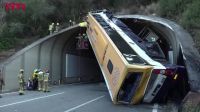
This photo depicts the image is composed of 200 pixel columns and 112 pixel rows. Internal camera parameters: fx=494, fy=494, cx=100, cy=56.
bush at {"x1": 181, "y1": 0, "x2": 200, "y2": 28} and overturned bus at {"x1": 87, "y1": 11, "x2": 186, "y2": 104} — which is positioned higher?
bush at {"x1": 181, "y1": 0, "x2": 200, "y2": 28}

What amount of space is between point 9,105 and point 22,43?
2141 centimetres

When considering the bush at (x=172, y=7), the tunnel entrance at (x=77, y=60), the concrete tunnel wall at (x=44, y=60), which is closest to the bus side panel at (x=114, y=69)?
the concrete tunnel wall at (x=44, y=60)

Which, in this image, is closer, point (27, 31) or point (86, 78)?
point (27, 31)

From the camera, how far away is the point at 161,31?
34750 mm

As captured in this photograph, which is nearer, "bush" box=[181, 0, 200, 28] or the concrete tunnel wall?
"bush" box=[181, 0, 200, 28]

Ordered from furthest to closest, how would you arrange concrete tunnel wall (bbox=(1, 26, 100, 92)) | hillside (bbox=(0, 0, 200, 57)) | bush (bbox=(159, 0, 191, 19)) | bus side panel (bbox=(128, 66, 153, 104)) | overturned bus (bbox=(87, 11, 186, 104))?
bush (bbox=(159, 0, 191, 19)), hillside (bbox=(0, 0, 200, 57)), concrete tunnel wall (bbox=(1, 26, 100, 92)), overturned bus (bbox=(87, 11, 186, 104)), bus side panel (bbox=(128, 66, 153, 104))

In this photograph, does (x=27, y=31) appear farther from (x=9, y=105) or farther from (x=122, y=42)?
(x=9, y=105)

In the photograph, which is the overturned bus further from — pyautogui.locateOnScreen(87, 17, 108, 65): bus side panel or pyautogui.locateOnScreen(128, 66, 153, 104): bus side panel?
pyautogui.locateOnScreen(87, 17, 108, 65): bus side panel

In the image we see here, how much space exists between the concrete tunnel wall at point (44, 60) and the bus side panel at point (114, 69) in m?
8.27

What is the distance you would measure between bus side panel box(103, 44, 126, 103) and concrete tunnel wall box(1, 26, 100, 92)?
27.1 feet

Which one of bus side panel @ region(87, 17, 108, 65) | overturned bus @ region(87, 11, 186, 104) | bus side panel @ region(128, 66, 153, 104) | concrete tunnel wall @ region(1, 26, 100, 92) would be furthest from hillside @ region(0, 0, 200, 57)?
bus side panel @ region(128, 66, 153, 104)

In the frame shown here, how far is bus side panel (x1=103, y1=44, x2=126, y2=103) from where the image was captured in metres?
21.4

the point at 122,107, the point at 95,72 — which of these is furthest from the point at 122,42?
the point at 95,72

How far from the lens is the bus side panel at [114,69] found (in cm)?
2138
